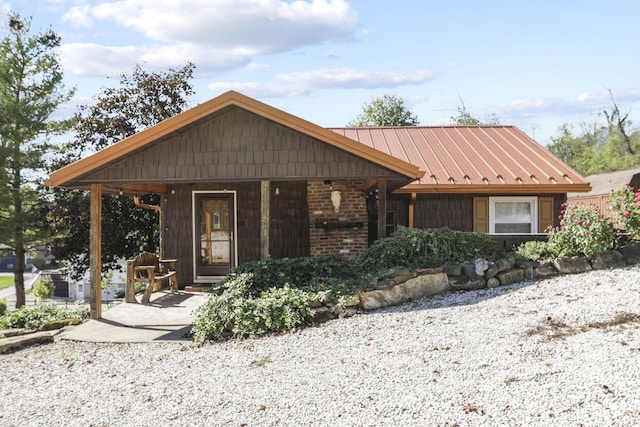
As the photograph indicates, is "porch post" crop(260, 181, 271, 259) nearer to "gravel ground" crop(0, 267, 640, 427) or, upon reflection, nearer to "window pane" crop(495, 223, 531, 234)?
"gravel ground" crop(0, 267, 640, 427)

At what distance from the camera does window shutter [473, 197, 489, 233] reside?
41.6 ft

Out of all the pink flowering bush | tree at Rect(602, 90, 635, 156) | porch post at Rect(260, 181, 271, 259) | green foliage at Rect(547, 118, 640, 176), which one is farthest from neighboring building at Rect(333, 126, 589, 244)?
tree at Rect(602, 90, 635, 156)

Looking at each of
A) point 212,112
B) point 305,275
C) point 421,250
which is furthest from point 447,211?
point 212,112

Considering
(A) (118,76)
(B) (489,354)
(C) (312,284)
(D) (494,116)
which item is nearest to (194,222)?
(C) (312,284)

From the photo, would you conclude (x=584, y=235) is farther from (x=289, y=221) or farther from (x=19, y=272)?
(x=19, y=272)

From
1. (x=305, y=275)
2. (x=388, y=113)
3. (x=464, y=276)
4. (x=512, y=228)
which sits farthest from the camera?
(x=388, y=113)

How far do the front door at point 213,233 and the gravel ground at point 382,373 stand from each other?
465 cm

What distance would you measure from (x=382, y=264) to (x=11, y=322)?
7.03m

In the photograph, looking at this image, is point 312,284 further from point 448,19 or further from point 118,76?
point 118,76

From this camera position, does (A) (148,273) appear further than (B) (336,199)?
No

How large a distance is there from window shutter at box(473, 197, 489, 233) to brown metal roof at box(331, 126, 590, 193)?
66 centimetres

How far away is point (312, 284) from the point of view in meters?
8.39

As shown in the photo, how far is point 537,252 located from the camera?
9.66 meters

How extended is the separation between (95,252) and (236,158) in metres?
2.82
